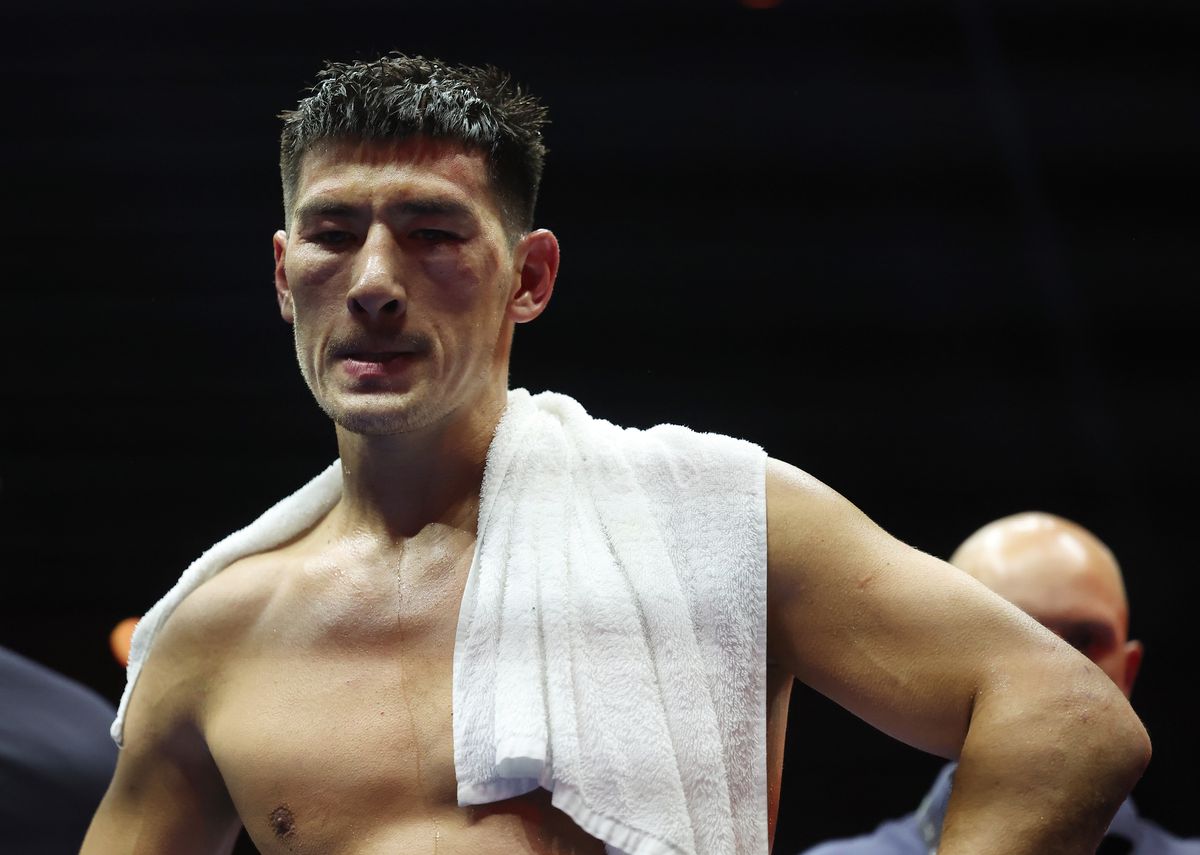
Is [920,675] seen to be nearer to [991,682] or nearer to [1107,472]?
[991,682]

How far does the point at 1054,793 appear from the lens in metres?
1.05

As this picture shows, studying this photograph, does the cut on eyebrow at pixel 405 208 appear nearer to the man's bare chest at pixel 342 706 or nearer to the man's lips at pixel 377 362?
the man's lips at pixel 377 362

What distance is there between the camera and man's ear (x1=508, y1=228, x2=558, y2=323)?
1.34m

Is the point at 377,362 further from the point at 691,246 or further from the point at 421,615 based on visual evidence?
the point at 691,246

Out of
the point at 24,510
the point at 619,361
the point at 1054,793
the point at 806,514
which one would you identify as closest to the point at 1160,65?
the point at 619,361

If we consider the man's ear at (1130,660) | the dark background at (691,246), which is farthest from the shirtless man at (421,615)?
the man's ear at (1130,660)

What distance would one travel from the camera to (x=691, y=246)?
1.66 metres

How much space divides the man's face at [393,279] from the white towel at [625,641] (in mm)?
118

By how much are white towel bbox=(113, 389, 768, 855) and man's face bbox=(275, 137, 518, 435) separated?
12 centimetres

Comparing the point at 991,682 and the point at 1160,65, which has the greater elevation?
the point at 1160,65

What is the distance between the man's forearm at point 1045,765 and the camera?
3.45 feet

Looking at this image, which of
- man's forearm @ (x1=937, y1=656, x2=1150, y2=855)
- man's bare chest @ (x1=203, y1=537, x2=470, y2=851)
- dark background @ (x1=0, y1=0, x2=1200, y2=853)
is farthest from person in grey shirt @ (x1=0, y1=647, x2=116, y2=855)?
man's forearm @ (x1=937, y1=656, x2=1150, y2=855)

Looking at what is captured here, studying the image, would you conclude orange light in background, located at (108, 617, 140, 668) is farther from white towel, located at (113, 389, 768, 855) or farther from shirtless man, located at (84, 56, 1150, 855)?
white towel, located at (113, 389, 768, 855)

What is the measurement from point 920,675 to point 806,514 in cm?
17
